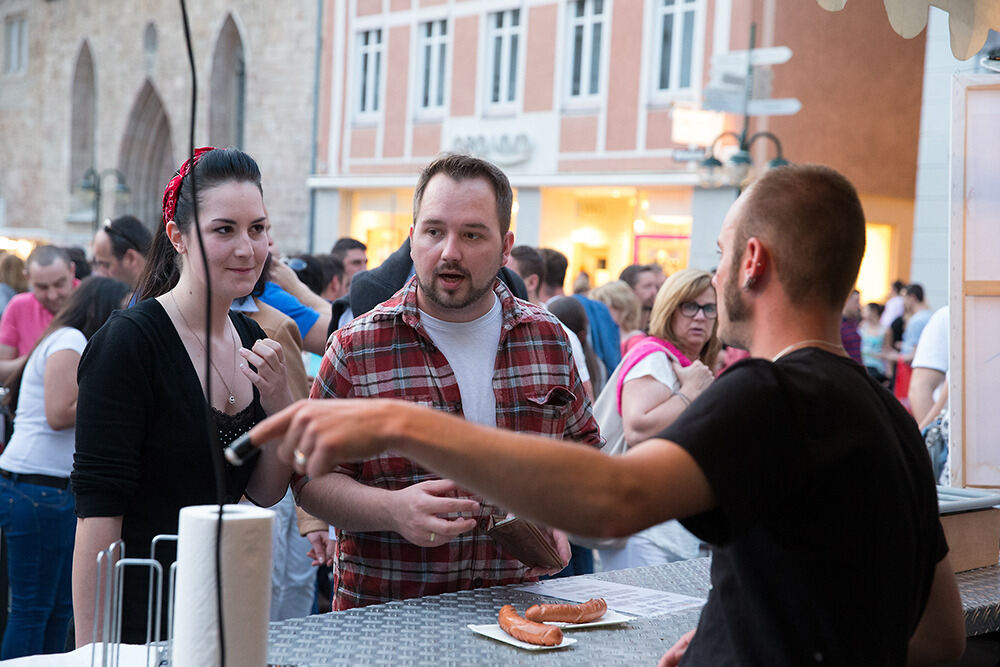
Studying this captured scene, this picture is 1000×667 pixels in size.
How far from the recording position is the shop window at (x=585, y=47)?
64.7 feet

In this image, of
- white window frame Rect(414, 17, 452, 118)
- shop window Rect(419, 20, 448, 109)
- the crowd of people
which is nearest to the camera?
the crowd of people

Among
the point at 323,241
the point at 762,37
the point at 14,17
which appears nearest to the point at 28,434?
the point at 762,37

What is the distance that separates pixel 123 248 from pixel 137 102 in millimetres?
29357

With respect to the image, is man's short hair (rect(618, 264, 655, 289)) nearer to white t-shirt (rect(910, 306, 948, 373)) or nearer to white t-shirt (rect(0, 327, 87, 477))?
white t-shirt (rect(910, 306, 948, 373))

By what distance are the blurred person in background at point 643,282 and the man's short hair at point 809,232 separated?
627cm

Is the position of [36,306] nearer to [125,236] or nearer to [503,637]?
[125,236]

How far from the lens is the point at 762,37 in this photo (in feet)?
58.1

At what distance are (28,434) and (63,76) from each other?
3398 centimetres

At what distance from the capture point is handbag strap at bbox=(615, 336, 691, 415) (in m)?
4.86

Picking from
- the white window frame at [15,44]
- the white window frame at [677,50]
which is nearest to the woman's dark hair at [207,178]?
the white window frame at [677,50]

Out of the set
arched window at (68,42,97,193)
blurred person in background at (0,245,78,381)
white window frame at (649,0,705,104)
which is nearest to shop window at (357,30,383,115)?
white window frame at (649,0,705,104)

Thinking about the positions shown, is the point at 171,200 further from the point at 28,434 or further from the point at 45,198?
the point at 45,198

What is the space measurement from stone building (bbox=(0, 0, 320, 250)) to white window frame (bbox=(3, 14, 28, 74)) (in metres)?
0.05

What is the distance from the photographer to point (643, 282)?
8219mm
